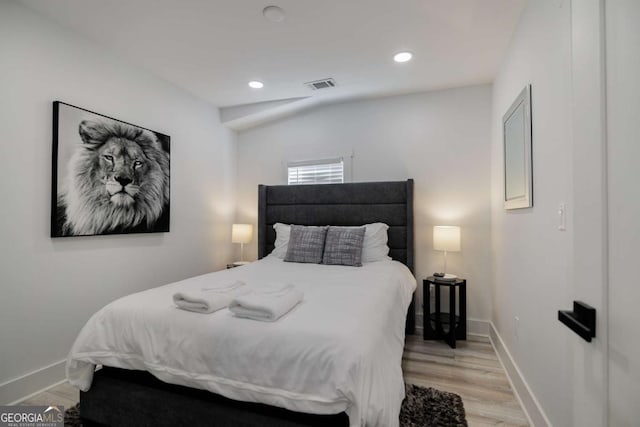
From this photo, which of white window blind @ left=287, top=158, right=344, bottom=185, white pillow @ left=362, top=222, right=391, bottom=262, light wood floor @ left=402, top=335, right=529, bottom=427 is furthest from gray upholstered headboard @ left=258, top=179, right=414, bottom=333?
light wood floor @ left=402, top=335, right=529, bottom=427

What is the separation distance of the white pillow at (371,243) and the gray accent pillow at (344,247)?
12cm

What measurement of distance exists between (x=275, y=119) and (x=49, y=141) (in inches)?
98.7

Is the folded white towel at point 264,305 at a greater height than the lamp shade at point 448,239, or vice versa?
the lamp shade at point 448,239

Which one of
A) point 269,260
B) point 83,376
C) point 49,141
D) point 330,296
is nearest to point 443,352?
point 330,296

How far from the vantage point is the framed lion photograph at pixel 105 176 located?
2338mm

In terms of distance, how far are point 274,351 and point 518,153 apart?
2114 mm

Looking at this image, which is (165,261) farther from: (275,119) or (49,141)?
(275,119)

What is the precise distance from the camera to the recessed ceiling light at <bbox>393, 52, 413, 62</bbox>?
272 centimetres

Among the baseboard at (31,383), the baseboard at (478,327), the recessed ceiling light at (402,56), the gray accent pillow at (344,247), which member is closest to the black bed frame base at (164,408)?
the baseboard at (31,383)

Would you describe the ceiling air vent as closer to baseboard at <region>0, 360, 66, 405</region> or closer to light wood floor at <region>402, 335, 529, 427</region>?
light wood floor at <region>402, 335, 529, 427</region>

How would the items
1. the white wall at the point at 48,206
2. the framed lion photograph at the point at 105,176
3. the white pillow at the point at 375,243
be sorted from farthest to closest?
the white pillow at the point at 375,243, the framed lion photograph at the point at 105,176, the white wall at the point at 48,206

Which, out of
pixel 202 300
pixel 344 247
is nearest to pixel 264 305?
pixel 202 300

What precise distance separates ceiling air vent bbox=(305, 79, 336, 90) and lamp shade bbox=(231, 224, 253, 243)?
6.23 feet

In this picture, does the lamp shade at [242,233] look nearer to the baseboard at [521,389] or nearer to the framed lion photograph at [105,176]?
the framed lion photograph at [105,176]
